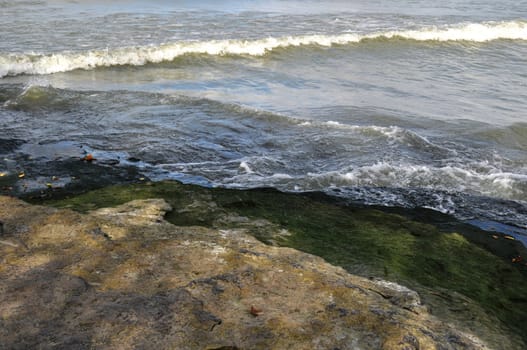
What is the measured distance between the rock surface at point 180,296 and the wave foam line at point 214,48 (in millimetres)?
11707

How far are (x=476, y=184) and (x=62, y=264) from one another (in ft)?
18.7

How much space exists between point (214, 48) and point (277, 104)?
656cm

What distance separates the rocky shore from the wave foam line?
11.3 metres

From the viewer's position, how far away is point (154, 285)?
145 inches

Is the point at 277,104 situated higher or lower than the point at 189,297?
lower

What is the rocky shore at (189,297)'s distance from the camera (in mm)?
3211

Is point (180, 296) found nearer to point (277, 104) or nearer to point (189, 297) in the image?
point (189, 297)

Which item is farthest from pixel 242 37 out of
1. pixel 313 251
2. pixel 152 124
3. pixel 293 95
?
pixel 313 251

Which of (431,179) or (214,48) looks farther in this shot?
(214,48)

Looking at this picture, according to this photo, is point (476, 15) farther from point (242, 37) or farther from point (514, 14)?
point (242, 37)

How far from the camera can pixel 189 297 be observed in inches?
140

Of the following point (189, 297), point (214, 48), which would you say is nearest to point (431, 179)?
point (189, 297)

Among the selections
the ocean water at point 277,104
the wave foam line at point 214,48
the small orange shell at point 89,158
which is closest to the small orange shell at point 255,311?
the ocean water at point 277,104

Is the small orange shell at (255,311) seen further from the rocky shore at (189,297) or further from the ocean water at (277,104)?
the ocean water at (277,104)
